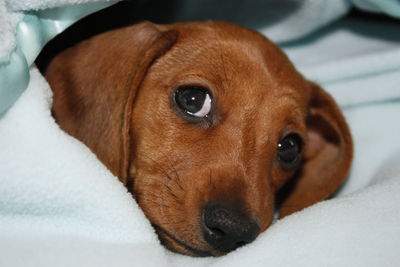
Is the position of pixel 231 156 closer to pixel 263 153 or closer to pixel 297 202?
pixel 263 153

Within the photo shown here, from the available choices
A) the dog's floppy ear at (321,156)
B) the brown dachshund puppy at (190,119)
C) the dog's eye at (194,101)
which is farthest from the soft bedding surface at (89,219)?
the dog's floppy ear at (321,156)

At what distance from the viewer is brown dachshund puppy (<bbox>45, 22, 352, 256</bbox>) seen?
1753mm

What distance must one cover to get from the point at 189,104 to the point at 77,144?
1.66ft

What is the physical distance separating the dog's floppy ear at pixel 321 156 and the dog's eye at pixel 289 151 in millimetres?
63

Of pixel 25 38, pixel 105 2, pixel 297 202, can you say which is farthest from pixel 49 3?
pixel 297 202

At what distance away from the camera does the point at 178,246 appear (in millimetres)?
1786

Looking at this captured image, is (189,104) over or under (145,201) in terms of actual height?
over

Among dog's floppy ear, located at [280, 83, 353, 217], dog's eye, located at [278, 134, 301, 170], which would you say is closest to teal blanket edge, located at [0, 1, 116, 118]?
dog's eye, located at [278, 134, 301, 170]

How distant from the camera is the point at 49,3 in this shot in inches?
66.9

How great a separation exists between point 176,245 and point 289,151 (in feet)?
2.41

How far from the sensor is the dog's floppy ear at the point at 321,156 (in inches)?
94.1

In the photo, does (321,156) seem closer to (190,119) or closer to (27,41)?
(190,119)

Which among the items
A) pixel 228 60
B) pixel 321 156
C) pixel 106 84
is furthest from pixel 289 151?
pixel 106 84

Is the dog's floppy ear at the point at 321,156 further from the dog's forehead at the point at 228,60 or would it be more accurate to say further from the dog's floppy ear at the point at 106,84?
the dog's floppy ear at the point at 106,84
